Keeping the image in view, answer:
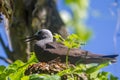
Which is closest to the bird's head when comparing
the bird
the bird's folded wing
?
the bird

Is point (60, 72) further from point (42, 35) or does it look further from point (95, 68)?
point (42, 35)

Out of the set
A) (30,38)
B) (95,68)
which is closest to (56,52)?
(30,38)

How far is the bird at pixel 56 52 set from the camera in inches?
211

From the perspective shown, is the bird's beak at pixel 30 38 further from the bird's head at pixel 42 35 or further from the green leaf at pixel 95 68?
the green leaf at pixel 95 68

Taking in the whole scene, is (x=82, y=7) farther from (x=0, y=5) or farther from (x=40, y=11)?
(x=40, y=11)

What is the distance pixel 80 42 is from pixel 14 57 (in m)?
3.48

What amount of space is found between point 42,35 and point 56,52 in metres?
1.32

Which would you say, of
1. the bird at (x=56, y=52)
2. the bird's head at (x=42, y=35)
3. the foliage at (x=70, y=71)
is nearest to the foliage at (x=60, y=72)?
the foliage at (x=70, y=71)

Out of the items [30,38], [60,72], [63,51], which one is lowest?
[60,72]

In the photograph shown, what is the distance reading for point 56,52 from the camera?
6055mm

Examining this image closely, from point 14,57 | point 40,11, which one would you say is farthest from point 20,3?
point 14,57

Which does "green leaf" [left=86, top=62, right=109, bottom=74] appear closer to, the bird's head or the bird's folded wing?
the bird's folded wing

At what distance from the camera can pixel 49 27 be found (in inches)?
270

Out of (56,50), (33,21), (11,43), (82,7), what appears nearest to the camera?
(82,7)
